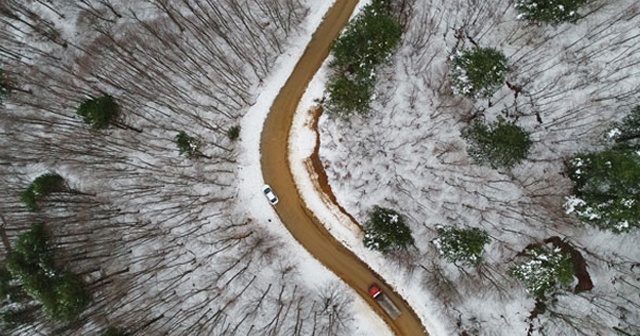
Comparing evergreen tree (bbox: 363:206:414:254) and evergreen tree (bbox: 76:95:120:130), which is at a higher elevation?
evergreen tree (bbox: 76:95:120:130)

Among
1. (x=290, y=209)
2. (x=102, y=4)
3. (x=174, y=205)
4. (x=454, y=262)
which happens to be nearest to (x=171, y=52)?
(x=102, y=4)

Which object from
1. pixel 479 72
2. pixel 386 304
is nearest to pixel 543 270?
pixel 386 304

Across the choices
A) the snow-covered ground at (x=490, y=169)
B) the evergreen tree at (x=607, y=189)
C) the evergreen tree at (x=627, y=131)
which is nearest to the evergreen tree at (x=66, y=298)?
the snow-covered ground at (x=490, y=169)

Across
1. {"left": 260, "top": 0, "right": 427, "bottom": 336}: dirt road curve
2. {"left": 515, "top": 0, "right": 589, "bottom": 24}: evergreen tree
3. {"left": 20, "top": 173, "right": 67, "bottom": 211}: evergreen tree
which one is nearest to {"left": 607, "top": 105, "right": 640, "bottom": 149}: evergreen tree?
{"left": 515, "top": 0, "right": 589, "bottom": 24}: evergreen tree

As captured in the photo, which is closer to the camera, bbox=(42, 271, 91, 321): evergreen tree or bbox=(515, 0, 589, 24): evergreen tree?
bbox=(515, 0, 589, 24): evergreen tree

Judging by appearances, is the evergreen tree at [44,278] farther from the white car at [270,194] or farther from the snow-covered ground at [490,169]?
the snow-covered ground at [490,169]

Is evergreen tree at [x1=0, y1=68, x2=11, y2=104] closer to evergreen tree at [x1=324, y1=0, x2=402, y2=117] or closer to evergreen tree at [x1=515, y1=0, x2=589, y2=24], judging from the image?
evergreen tree at [x1=324, y1=0, x2=402, y2=117]

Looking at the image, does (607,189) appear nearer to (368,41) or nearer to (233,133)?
(368,41)
